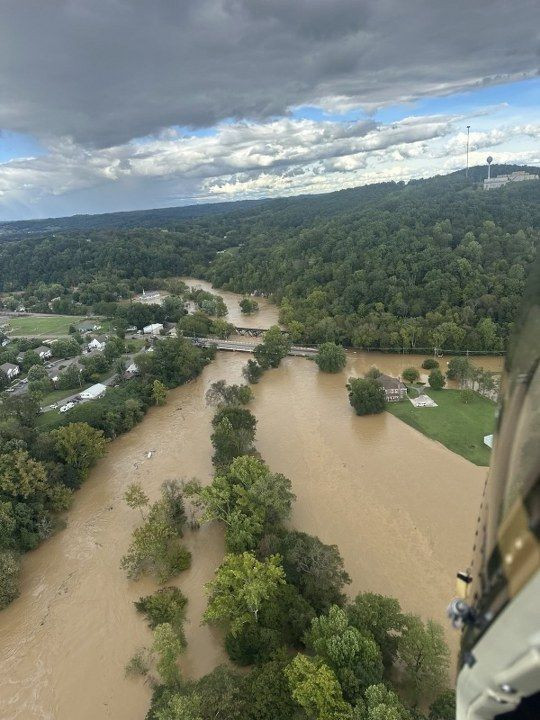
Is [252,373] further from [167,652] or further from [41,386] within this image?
[167,652]

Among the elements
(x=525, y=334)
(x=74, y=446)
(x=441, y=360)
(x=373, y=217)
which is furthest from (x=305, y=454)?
(x=373, y=217)

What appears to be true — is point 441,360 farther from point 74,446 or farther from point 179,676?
point 179,676

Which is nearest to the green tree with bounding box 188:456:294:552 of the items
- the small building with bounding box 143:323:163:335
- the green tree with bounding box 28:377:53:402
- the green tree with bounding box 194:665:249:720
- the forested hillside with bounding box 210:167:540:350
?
the green tree with bounding box 194:665:249:720

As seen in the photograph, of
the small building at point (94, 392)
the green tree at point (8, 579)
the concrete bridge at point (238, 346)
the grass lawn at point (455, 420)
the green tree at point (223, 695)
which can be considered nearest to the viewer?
the green tree at point (223, 695)

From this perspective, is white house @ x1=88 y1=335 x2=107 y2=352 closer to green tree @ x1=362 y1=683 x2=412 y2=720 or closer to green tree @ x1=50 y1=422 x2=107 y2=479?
green tree @ x1=50 y1=422 x2=107 y2=479

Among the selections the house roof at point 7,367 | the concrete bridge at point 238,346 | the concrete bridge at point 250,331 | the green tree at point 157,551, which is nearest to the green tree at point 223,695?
the green tree at point 157,551

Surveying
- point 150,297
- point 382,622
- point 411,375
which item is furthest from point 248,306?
point 382,622

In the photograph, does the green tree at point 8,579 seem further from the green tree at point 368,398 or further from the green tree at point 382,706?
the green tree at point 368,398
